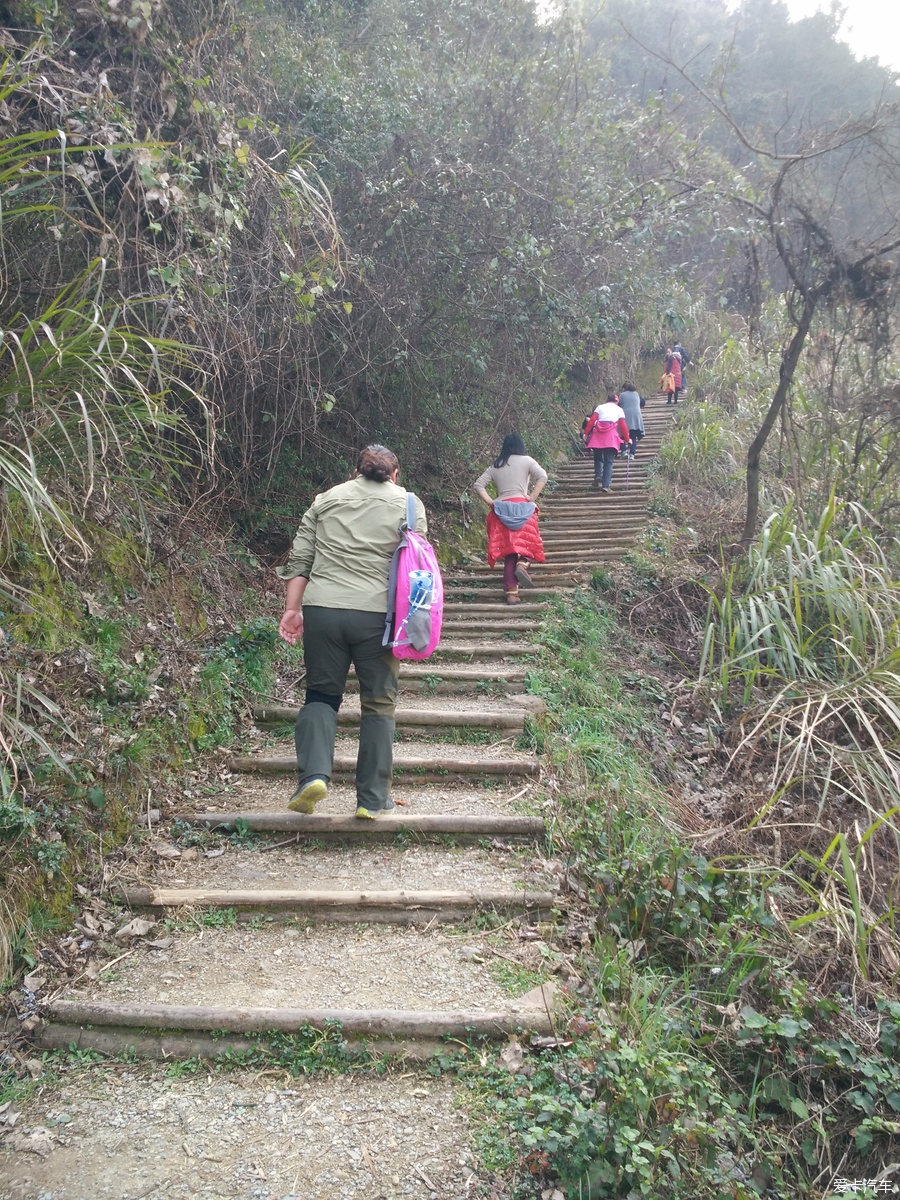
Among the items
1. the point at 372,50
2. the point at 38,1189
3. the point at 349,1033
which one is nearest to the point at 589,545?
the point at 372,50

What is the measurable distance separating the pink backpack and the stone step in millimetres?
1561

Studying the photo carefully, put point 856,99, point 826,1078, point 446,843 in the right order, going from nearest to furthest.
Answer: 1. point 826,1078
2. point 446,843
3. point 856,99

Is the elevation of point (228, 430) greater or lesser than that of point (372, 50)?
lesser

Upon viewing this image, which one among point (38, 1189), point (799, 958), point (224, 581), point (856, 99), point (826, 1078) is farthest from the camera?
point (856, 99)

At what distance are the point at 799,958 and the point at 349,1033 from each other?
2127mm

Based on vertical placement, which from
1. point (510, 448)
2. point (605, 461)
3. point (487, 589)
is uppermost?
point (605, 461)

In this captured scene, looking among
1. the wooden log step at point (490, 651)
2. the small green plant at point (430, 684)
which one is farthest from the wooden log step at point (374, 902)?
the wooden log step at point (490, 651)

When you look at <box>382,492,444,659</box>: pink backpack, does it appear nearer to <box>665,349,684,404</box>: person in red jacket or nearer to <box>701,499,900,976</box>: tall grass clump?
<box>701,499,900,976</box>: tall grass clump

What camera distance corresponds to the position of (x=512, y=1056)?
262 centimetres

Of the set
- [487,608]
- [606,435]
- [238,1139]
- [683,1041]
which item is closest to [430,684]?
[487,608]

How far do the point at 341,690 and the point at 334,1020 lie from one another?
5.07ft

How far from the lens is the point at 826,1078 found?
122 inches

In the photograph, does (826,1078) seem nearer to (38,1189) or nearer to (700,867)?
(700,867)

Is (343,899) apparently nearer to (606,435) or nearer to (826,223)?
(826,223)
